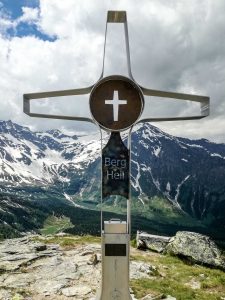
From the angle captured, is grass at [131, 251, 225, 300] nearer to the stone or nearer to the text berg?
the stone

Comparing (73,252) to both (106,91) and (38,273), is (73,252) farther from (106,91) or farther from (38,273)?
(106,91)

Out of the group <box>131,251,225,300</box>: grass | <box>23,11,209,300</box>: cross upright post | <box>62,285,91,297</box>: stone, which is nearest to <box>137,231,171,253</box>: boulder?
<box>131,251,225,300</box>: grass

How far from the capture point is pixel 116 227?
1867 cm

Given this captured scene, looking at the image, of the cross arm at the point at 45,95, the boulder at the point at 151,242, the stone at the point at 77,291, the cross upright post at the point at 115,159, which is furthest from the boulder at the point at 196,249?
the cross arm at the point at 45,95

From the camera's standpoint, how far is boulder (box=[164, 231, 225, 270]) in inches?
1335

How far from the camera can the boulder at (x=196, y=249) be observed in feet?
111

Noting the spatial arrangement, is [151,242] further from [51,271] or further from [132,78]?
[132,78]

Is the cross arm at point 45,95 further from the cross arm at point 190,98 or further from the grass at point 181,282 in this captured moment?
the grass at point 181,282

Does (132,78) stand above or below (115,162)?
above

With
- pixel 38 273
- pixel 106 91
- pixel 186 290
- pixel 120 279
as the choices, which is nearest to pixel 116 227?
pixel 120 279

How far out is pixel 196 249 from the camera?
3484 centimetres

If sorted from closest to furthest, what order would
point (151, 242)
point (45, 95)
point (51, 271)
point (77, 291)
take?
point (45, 95) < point (77, 291) < point (51, 271) < point (151, 242)

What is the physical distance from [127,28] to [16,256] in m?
20.0

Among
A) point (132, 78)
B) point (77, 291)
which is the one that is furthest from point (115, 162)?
point (77, 291)
